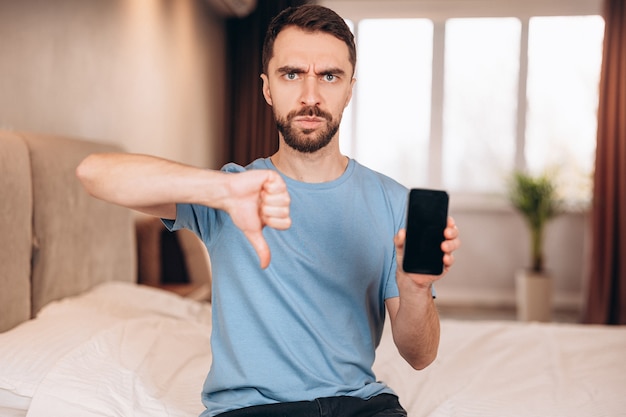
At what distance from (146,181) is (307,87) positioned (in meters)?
0.42

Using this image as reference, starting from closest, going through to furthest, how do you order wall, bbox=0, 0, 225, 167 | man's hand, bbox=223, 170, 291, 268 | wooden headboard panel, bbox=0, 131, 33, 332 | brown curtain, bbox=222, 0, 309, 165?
man's hand, bbox=223, 170, 291, 268
wooden headboard panel, bbox=0, 131, 33, 332
wall, bbox=0, 0, 225, 167
brown curtain, bbox=222, 0, 309, 165

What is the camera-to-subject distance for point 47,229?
2252 millimetres

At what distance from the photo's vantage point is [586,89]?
600 centimetres

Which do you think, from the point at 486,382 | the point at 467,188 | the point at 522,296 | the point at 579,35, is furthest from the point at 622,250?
the point at 486,382

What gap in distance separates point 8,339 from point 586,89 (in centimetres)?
541

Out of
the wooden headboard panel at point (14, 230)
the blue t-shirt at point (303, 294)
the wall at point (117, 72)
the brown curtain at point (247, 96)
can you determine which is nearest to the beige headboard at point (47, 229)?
the wooden headboard panel at point (14, 230)

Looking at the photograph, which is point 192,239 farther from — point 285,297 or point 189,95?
point 285,297

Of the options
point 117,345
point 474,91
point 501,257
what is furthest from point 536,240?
point 117,345

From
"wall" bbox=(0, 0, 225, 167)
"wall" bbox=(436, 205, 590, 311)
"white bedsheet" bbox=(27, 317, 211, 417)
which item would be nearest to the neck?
"white bedsheet" bbox=(27, 317, 211, 417)

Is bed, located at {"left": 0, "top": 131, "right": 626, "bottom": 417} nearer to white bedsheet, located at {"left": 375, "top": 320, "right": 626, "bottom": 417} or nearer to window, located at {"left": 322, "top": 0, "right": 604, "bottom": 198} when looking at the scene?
white bedsheet, located at {"left": 375, "top": 320, "right": 626, "bottom": 417}

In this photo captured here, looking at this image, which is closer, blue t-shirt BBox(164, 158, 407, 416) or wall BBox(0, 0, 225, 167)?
blue t-shirt BBox(164, 158, 407, 416)

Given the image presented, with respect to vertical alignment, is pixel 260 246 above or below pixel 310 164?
below

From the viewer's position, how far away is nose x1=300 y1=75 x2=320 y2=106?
4.48 ft

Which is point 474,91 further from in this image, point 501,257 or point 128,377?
point 128,377
